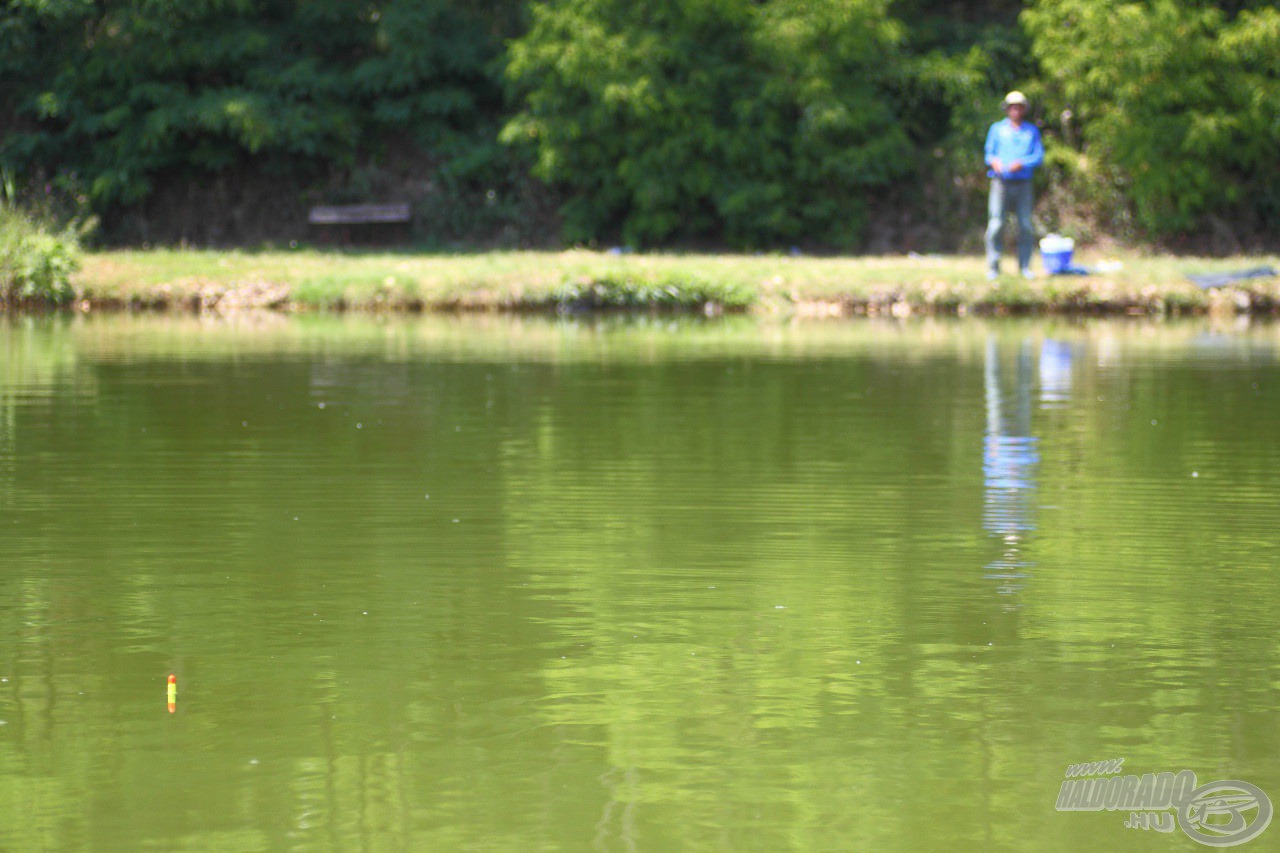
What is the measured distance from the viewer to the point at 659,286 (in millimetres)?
22984

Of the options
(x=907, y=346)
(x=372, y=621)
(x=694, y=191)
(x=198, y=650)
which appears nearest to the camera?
(x=198, y=650)

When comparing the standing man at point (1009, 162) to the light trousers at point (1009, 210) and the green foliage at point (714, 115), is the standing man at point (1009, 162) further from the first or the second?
the green foliage at point (714, 115)

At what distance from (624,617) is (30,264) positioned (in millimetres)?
18227

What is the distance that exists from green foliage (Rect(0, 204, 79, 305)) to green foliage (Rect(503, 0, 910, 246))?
8.84 meters

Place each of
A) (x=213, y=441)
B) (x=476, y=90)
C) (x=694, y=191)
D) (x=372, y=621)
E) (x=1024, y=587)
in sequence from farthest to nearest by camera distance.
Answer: (x=476, y=90) < (x=694, y=191) < (x=213, y=441) < (x=1024, y=587) < (x=372, y=621)

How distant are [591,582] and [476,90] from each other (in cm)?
2775

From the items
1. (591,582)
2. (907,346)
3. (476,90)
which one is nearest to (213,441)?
(591,582)

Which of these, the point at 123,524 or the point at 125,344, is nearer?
the point at 123,524

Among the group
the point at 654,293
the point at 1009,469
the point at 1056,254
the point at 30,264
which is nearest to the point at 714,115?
the point at 654,293

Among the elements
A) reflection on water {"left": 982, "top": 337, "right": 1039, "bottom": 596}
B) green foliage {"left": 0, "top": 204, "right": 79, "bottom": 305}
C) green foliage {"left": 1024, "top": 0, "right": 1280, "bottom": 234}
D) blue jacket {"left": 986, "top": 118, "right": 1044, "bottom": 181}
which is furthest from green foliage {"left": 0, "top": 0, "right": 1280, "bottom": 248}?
reflection on water {"left": 982, "top": 337, "right": 1039, "bottom": 596}

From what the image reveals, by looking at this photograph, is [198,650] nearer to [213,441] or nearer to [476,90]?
[213,441]

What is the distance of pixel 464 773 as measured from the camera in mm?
4816

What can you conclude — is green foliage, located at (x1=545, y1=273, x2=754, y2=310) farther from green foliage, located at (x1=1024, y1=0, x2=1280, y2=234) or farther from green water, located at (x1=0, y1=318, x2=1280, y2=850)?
green water, located at (x1=0, y1=318, x2=1280, y2=850)

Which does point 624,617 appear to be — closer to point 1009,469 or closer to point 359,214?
point 1009,469
